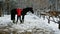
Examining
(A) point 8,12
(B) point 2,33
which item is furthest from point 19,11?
(A) point 8,12

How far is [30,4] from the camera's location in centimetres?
3052

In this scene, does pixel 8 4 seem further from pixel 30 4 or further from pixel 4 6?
pixel 30 4

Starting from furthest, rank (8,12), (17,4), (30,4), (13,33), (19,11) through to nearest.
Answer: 1. (30,4)
2. (17,4)
3. (8,12)
4. (19,11)
5. (13,33)

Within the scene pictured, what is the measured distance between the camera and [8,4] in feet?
83.1

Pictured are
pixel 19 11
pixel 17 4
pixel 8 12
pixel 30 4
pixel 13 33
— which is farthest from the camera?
pixel 30 4

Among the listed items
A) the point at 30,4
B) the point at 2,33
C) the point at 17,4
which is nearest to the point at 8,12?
the point at 17,4

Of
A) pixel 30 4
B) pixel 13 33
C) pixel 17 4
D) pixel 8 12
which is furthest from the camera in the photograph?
pixel 30 4

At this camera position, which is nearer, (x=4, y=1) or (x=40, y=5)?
(x=4, y=1)

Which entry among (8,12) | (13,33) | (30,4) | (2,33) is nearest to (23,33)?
(13,33)

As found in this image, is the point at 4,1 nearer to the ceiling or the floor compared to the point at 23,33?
nearer to the ceiling

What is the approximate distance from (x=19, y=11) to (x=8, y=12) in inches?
467

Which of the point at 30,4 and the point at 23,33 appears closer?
the point at 23,33

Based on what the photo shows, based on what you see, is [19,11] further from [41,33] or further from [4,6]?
[4,6]

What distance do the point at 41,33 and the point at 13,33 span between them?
4.90 feet
